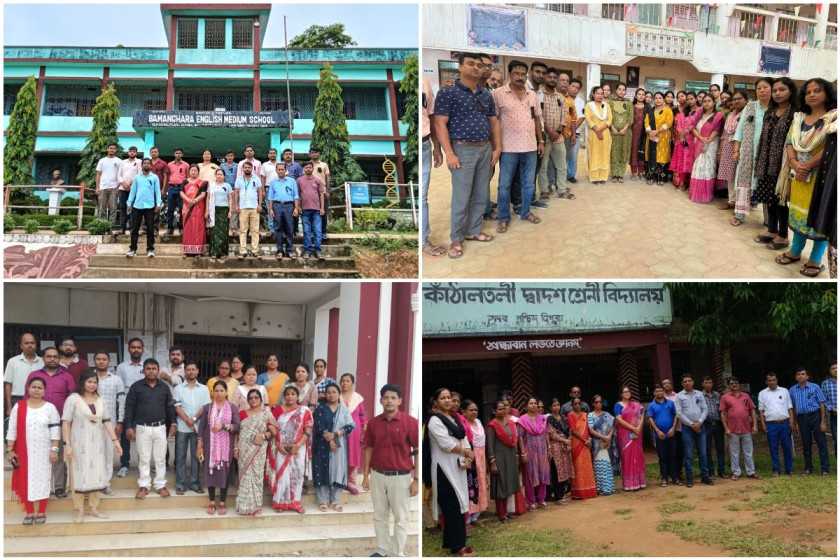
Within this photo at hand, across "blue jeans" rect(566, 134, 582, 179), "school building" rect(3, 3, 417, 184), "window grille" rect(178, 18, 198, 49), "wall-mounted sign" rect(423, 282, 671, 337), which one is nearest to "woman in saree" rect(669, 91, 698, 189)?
"blue jeans" rect(566, 134, 582, 179)

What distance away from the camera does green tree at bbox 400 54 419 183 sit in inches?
619

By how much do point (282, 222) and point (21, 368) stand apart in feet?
8.56

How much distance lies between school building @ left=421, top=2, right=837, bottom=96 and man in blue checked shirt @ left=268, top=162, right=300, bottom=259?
6.47m

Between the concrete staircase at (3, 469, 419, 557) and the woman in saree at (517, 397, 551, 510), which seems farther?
the woman in saree at (517, 397, 551, 510)

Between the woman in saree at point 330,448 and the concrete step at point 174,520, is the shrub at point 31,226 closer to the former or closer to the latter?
the concrete step at point 174,520

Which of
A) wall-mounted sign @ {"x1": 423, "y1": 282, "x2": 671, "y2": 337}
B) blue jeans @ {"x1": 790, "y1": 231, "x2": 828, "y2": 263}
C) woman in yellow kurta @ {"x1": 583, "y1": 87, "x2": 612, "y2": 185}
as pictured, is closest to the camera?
blue jeans @ {"x1": 790, "y1": 231, "x2": 828, "y2": 263}

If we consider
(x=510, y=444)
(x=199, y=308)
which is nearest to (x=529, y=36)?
(x=199, y=308)

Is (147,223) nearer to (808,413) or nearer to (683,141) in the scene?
(683,141)

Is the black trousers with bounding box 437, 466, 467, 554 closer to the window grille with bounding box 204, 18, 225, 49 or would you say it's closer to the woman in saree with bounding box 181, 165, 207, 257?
the woman in saree with bounding box 181, 165, 207, 257

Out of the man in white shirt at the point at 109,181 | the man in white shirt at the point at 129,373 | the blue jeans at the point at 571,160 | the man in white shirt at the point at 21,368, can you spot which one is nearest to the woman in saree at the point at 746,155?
the blue jeans at the point at 571,160

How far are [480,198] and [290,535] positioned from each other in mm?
2835

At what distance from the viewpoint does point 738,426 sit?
6.75 meters

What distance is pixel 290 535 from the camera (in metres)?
5.12

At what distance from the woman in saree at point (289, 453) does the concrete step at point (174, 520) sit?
0.12 metres
